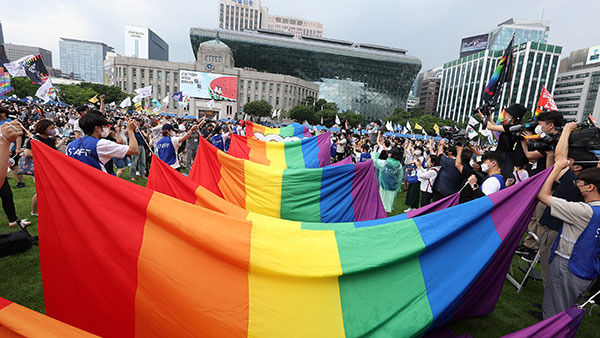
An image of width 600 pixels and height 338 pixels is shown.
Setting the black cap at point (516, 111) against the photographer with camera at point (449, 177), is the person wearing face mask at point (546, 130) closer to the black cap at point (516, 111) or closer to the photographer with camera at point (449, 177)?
the black cap at point (516, 111)

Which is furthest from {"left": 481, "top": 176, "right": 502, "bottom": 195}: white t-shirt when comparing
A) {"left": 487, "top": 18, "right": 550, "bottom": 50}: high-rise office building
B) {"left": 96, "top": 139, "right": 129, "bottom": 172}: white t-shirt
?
{"left": 487, "top": 18, "right": 550, "bottom": 50}: high-rise office building

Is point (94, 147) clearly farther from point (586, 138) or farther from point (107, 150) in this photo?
point (586, 138)

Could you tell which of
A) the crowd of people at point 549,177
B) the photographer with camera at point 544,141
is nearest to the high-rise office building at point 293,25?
the crowd of people at point 549,177

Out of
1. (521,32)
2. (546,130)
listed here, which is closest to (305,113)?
(546,130)

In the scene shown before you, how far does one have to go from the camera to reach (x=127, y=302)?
1998 millimetres

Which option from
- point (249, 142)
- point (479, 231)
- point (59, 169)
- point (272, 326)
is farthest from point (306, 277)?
point (249, 142)

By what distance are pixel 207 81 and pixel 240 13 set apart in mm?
75293

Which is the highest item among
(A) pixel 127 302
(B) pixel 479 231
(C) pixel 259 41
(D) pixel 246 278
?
(C) pixel 259 41

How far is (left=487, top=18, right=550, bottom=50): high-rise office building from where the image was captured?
115 metres

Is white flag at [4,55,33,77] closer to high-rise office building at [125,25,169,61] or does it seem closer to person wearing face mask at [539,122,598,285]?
person wearing face mask at [539,122,598,285]

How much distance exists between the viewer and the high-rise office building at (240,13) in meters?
124

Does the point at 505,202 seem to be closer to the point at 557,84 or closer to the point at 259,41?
the point at 259,41

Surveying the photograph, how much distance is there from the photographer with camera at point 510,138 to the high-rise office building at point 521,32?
144 meters

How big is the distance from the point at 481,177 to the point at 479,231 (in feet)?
10.8
